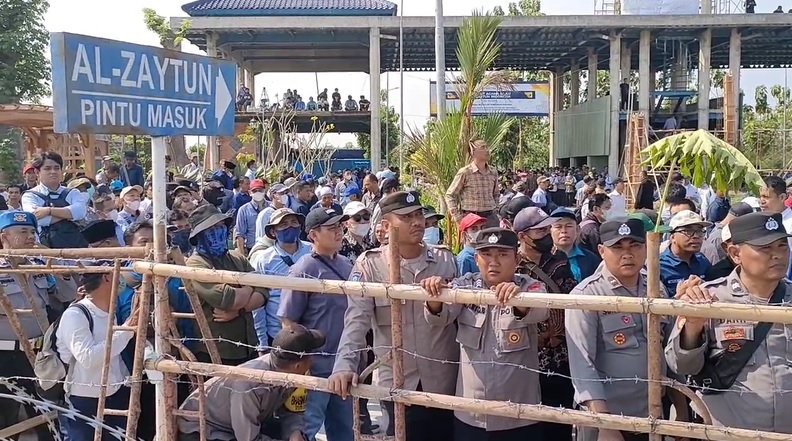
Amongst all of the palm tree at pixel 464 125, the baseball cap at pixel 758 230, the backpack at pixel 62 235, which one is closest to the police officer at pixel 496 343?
the baseball cap at pixel 758 230

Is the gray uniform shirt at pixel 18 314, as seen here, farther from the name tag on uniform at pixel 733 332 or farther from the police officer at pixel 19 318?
the name tag on uniform at pixel 733 332

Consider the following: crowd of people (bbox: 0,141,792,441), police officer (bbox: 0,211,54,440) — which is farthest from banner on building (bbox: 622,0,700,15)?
police officer (bbox: 0,211,54,440)

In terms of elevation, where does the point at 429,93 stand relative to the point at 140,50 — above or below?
above

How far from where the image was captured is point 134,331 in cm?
335

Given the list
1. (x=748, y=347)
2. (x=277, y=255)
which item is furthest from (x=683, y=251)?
(x=277, y=255)

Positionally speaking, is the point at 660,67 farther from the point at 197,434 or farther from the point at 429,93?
the point at 197,434

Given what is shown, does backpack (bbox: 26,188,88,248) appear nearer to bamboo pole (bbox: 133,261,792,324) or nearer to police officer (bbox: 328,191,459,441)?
bamboo pole (bbox: 133,261,792,324)

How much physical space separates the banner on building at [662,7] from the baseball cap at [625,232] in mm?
20941

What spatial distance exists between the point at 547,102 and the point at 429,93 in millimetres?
5693

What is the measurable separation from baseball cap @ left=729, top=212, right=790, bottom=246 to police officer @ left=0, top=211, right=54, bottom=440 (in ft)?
12.1

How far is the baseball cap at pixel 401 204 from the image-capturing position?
3619mm

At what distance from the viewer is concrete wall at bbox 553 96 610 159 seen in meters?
23.9

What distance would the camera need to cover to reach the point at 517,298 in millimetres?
2547

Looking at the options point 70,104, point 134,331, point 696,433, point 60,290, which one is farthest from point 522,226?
point 60,290
